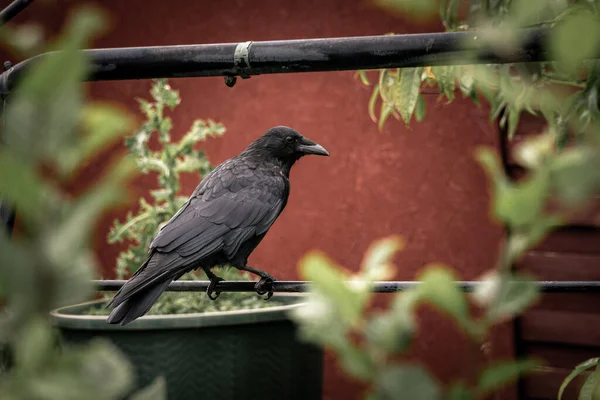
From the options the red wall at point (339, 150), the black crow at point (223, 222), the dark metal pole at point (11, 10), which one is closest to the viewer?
the dark metal pole at point (11, 10)

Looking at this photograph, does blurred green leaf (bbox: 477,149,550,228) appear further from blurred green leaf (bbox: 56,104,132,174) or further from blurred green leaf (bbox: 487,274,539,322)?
blurred green leaf (bbox: 56,104,132,174)

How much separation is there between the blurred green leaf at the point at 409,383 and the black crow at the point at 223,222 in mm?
1234

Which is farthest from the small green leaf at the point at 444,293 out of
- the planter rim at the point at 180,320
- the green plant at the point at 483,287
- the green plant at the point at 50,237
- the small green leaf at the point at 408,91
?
the planter rim at the point at 180,320

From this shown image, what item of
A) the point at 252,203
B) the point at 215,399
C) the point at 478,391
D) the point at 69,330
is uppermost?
the point at 252,203

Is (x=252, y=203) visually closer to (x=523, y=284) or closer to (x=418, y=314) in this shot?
(x=418, y=314)

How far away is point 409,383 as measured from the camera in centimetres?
26

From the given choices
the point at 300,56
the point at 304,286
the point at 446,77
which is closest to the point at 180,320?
the point at 304,286

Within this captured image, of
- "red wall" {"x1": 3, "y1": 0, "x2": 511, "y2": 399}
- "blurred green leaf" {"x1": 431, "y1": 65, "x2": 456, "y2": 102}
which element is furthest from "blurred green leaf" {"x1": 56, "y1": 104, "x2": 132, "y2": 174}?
"red wall" {"x1": 3, "y1": 0, "x2": 511, "y2": 399}

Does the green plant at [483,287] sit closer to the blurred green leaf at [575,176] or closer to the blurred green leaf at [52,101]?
the blurred green leaf at [575,176]

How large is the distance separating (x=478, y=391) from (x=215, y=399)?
81.9 inches

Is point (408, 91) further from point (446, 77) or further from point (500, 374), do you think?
point (500, 374)

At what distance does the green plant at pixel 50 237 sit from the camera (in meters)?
0.24

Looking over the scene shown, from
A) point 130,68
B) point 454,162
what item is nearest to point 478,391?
point 130,68

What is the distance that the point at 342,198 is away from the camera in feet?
11.1
